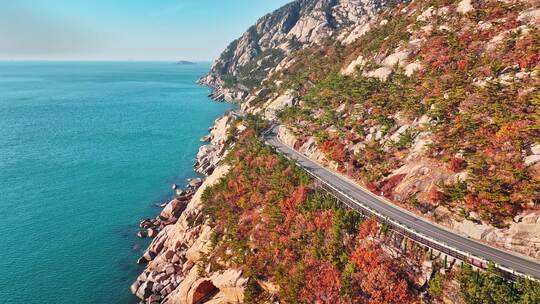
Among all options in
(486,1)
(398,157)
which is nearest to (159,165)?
(398,157)

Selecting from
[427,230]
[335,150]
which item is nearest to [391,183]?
[427,230]

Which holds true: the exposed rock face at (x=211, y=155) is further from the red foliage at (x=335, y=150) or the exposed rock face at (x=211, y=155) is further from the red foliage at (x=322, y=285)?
the red foliage at (x=322, y=285)

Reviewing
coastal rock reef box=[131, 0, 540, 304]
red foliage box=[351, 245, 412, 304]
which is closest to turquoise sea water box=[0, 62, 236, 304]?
coastal rock reef box=[131, 0, 540, 304]

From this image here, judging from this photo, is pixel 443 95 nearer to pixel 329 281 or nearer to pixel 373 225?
pixel 373 225

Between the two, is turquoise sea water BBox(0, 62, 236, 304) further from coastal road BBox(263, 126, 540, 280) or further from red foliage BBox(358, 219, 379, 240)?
coastal road BBox(263, 126, 540, 280)

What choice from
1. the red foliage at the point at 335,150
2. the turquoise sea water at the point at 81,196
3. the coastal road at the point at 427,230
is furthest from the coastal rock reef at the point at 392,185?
the turquoise sea water at the point at 81,196

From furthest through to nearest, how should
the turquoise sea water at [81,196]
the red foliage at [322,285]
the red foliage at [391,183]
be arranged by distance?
the turquoise sea water at [81,196], the red foliage at [391,183], the red foliage at [322,285]

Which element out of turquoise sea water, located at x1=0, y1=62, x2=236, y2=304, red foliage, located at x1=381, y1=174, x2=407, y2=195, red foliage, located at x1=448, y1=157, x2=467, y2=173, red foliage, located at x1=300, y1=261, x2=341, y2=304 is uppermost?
red foliage, located at x1=448, y1=157, x2=467, y2=173
